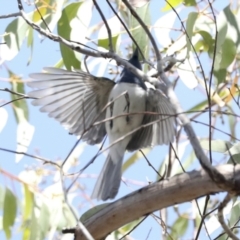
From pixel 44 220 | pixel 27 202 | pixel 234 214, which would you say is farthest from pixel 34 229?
pixel 234 214

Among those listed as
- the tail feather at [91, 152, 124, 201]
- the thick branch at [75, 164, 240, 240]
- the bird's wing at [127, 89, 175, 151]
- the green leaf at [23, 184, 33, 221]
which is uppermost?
the green leaf at [23, 184, 33, 221]

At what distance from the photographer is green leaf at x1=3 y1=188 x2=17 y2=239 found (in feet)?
6.10

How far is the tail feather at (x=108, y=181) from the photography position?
5.00 feet

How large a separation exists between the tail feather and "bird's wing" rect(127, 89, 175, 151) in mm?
66

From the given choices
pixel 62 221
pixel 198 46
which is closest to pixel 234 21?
pixel 198 46

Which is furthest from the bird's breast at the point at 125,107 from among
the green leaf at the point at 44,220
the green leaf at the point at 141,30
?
the green leaf at the point at 44,220

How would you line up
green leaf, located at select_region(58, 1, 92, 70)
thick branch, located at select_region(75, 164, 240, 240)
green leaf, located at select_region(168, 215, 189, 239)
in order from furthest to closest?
green leaf, located at select_region(168, 215, 189, 239) < green leaf, located at select_region(58, 1, 92, 70) < thick branch, located at select_region(75, 164, 240, 240)

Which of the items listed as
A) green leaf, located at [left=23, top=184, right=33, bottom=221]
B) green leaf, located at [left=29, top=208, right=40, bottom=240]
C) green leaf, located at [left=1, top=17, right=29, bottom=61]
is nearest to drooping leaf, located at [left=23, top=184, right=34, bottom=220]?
green leaf, located at [left=23, top=184, right=33, bottom=221]

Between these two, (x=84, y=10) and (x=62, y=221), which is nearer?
(x=84, y=10)

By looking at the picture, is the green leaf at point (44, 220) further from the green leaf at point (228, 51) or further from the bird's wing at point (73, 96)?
the green leaf at point (228, 51)

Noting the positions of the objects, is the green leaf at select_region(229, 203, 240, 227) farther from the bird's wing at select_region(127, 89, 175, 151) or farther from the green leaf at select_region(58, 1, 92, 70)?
the green leaf at select_region(58, 1, 92, 70)

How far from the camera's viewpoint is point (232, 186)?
3.24 feet

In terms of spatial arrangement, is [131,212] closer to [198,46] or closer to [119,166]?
[119,166]

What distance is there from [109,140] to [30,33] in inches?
14.9
